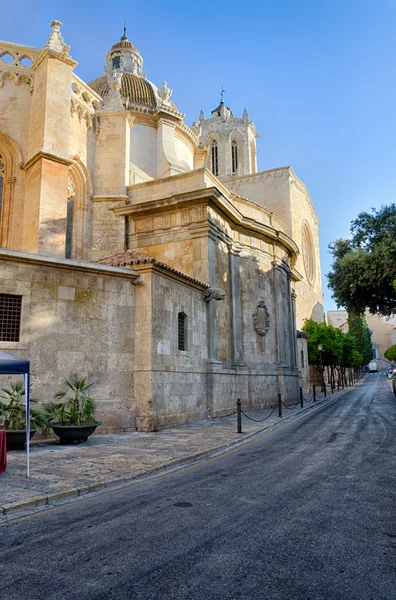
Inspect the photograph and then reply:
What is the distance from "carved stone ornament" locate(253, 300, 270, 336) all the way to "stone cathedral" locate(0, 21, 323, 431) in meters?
0.09

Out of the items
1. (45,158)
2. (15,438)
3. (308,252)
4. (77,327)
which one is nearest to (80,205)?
(45,158)

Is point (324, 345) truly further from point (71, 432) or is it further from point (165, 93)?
point (71, 432)

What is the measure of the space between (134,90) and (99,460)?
28.1 m

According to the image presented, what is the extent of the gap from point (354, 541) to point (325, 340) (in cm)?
4229

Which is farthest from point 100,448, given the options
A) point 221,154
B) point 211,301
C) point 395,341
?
point 395,341

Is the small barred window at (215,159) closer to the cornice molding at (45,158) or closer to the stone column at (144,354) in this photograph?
the cornice molding at (45,158)

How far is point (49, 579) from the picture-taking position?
336cm

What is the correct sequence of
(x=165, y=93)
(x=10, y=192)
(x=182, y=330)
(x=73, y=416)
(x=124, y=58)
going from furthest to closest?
(x=124, y=58)
(x=165, y=93)
(x=10, y=192)
(x=182, y=330)
(x=73, y=416)

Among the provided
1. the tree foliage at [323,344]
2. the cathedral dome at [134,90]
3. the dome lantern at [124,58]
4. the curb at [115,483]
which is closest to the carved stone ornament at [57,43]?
the cathedral dome at [134,90]

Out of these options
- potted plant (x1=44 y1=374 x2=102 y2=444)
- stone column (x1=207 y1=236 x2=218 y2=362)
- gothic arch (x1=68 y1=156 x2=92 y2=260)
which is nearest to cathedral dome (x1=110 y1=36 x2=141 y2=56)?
gothic arch (x1=68 y1=156 x2=92 y2=260)

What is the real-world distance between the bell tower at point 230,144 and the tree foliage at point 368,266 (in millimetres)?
42393

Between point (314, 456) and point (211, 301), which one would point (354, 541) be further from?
point (211, 301)

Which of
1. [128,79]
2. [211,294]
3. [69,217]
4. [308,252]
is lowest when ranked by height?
[211,294]

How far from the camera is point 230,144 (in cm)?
6675
